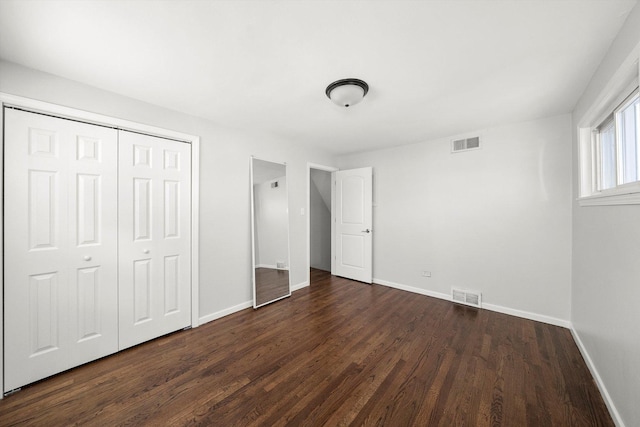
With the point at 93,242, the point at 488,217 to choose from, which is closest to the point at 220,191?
the point at 93,242

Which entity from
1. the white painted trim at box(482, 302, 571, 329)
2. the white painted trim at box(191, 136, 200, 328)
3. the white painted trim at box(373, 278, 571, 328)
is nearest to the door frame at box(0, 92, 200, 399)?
the white painted trim at box(191, 136, 200, 328)

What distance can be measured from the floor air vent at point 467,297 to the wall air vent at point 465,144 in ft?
6.55

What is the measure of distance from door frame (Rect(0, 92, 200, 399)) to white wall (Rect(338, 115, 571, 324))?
2905mm

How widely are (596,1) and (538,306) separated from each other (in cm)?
296

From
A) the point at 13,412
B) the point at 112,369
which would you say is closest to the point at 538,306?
the point at 112,369

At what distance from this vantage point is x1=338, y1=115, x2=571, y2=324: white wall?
2.74m

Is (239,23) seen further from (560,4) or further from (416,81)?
(560,4)

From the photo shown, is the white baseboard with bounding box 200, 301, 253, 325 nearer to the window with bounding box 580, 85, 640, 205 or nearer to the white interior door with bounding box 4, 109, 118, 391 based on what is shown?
the white interior door with bounding box 4, 109, 118, 391

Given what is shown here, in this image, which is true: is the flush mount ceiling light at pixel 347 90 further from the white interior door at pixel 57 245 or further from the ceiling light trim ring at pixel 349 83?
the white interior door at pixel 57 245

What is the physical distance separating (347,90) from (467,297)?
3.14 meters

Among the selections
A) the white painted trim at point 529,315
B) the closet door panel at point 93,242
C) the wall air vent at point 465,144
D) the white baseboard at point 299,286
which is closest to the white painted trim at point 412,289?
the white painted trim at point 529,315

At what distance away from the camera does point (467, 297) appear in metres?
3.29

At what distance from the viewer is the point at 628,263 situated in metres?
1.38

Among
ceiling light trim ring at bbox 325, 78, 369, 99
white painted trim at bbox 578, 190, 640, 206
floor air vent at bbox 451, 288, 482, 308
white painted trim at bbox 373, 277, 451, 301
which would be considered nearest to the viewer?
white painted trim at bbox 578, 190, 640, 206
